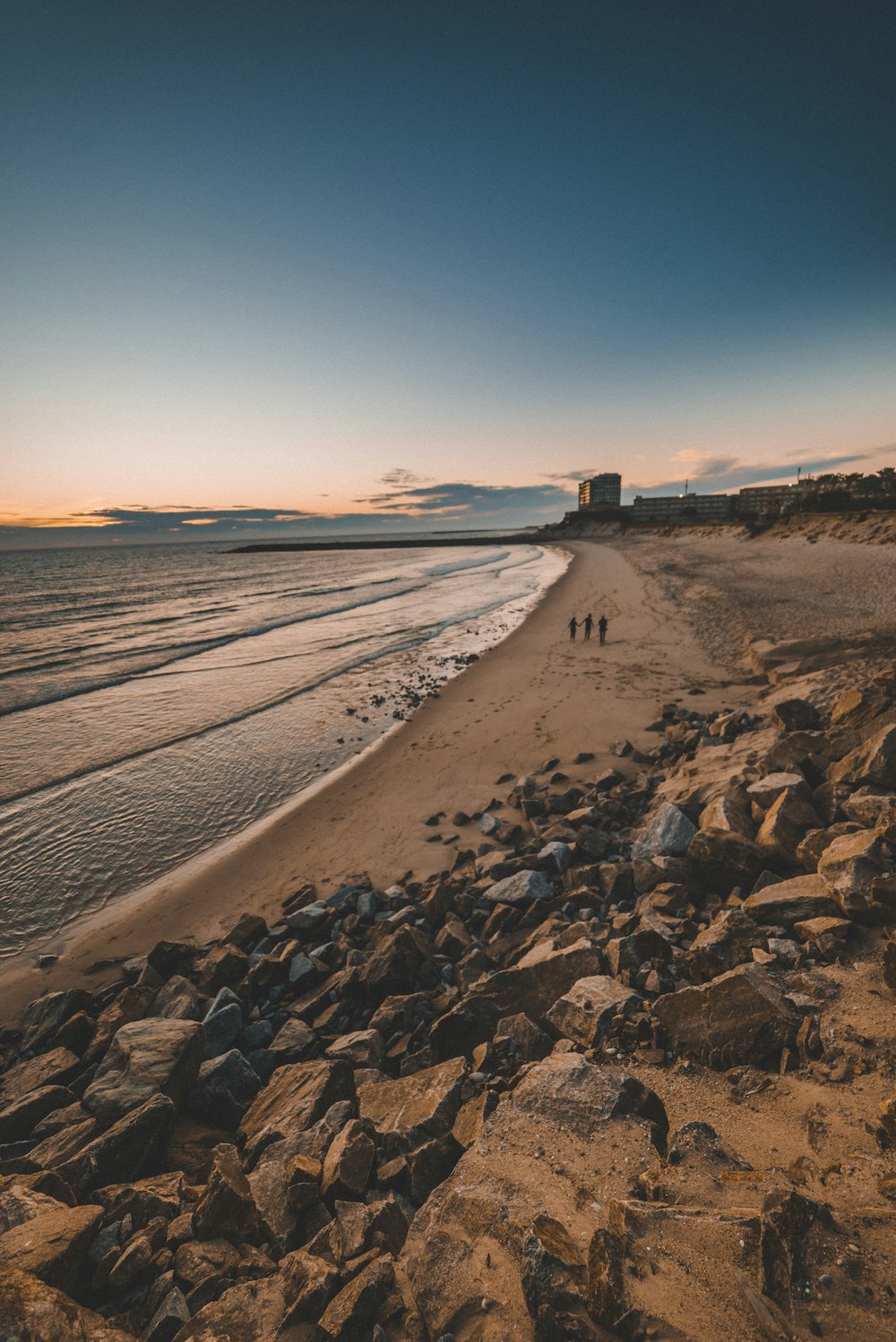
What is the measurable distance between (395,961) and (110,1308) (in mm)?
3112

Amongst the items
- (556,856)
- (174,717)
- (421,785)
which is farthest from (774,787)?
(174,717)

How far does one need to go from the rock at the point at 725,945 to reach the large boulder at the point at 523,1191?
1.34 meters

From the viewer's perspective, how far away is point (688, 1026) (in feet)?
12.0

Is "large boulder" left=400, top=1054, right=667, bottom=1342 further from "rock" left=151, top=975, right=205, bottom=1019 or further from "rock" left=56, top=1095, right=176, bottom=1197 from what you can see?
"rock" left=151, top=975, right=205, bottom=1019

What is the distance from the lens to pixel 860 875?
4289 millimetres

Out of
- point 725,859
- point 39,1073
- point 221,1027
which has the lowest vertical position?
point 39,1073

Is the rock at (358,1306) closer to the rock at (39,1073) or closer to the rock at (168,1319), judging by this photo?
the rock at (168,1319)

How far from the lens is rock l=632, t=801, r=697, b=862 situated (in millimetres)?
6570

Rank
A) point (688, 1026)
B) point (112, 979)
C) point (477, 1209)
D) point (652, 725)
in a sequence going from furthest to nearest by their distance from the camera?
point (652, 725)
point (112, 979)
point (688, 1026)
point (477, 1209)

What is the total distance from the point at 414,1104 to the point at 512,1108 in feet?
2.91

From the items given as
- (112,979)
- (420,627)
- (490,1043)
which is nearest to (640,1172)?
(490,1043)

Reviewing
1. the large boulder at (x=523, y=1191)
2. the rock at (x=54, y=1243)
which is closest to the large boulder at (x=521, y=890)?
the large boulder at (x=523, y=1191)

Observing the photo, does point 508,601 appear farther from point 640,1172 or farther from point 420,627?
point 640,1172

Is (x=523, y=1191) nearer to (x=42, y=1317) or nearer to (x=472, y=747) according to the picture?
(x=42, y=1317)
